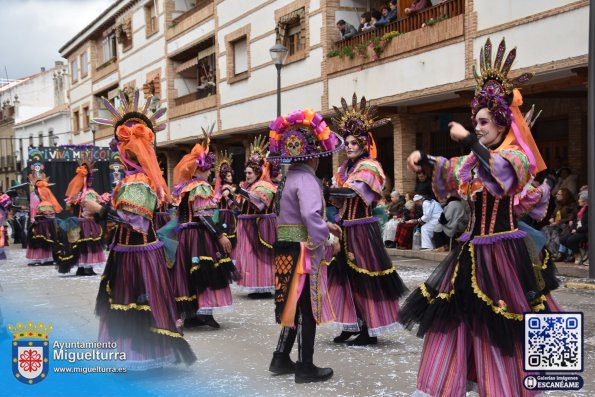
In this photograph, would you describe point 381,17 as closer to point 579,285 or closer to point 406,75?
point 406,75

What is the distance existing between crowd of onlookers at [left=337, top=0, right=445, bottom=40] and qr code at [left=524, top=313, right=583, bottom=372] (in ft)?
39.3

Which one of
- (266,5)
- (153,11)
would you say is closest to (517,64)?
(266,5)

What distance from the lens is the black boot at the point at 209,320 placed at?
8.01 meters

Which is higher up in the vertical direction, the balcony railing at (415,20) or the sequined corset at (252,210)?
the balcony railing at (415,20)

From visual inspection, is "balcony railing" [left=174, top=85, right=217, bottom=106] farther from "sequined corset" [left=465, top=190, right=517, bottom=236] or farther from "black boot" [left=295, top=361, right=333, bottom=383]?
"sequined corset" [left=465, top=190, right=517, bottom=236]

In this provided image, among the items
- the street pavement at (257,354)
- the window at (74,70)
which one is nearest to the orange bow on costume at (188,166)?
the street pavement at (257,354)

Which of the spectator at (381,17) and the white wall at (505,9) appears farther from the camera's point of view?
the spectator at (381,17)

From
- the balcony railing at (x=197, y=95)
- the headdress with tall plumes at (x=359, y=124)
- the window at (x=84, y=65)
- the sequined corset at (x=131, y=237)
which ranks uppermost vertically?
the window at (x=84, y=65)

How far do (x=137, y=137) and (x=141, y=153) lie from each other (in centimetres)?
19

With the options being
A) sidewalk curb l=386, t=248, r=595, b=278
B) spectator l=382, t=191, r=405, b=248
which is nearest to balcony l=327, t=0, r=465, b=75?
spectator l=382, t=191, r=405, b=248

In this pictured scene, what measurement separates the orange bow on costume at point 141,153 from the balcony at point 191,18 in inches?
807

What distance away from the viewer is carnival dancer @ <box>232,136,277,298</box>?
399 inches

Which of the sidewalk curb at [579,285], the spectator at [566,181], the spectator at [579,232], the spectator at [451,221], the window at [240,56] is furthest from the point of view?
the window at [240,56]

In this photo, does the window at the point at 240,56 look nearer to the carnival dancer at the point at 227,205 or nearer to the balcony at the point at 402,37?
the balcony at the point at 402,37
